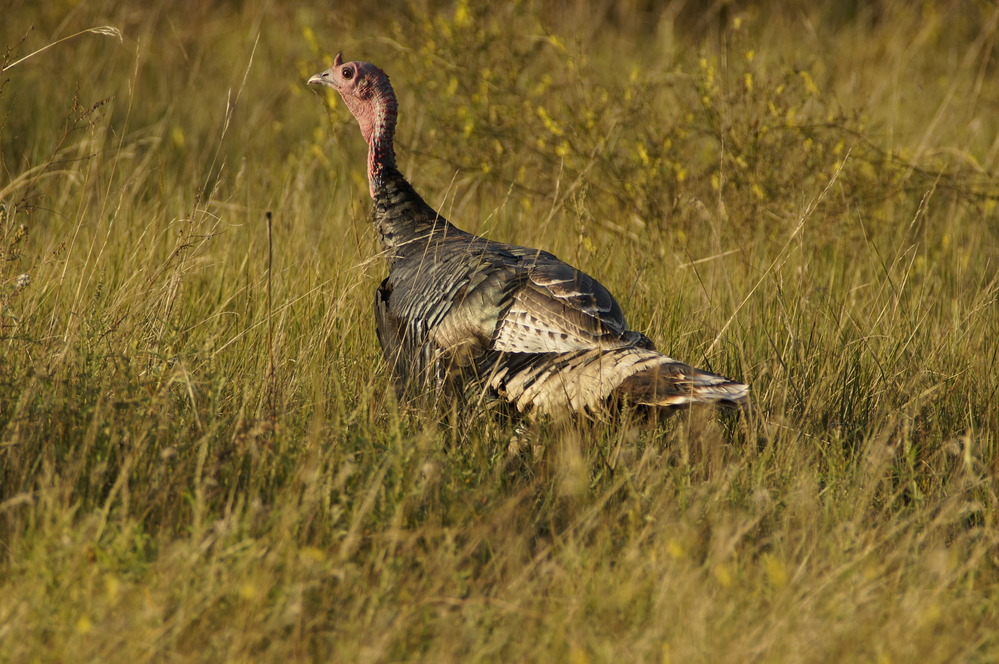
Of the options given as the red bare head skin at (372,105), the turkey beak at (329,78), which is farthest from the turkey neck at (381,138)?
the turkey beak at (329,78)

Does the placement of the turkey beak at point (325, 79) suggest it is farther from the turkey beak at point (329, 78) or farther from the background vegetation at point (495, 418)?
the background vegetation at point (495, 418)

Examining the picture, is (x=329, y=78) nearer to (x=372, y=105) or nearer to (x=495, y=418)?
(x=372, y=105)

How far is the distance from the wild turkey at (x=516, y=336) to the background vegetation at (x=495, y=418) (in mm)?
144

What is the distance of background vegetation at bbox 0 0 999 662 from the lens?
7.62ft

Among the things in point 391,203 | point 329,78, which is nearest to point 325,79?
point 329,78

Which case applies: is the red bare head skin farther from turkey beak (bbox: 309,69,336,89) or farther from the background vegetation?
the background vegetation

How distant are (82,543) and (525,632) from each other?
989mm

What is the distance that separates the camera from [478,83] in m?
5.88

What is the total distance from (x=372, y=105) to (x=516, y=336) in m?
1.42

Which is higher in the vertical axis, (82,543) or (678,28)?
(678,28)

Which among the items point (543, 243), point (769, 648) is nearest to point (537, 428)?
point (769, 648)

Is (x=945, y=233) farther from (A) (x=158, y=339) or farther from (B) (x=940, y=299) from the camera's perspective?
(A) (x=158, y=339)

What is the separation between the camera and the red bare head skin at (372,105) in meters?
4.23

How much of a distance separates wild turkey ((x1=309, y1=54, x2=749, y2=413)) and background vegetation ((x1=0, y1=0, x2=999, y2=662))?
144mm
